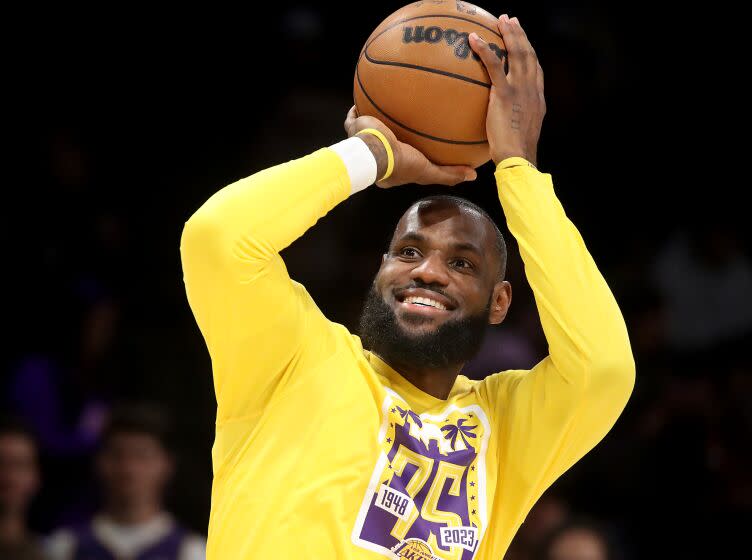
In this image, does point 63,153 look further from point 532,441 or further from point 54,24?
point 532,441

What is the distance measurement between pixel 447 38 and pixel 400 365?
3.16 ft

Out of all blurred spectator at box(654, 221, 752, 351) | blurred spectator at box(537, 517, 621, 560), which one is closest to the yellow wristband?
blurred spectator at box(537, 517, 621, 560)

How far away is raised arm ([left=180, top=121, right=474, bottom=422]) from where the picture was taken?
285cm

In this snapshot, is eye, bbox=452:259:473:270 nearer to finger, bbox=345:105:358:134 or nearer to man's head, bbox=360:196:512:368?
man's head, bbox=360:196:512:368

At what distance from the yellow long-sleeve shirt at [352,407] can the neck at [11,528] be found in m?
2.30

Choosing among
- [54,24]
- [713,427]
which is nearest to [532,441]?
[713,427]

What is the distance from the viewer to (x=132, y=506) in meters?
5.12

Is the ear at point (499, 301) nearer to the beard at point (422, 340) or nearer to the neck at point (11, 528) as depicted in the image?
the beard at point (422, 340)

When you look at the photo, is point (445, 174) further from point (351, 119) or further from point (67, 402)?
point (67, 402)

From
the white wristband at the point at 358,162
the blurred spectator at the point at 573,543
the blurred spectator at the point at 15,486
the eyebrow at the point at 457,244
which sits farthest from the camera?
the blurred spectator at the point at 573,543

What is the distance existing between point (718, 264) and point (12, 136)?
4.41 m

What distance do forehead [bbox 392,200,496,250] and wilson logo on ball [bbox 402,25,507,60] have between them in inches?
18.2

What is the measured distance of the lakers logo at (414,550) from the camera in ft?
9.71

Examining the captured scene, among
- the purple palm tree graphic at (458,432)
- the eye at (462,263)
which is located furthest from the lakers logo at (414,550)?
the eye at (462,263)
